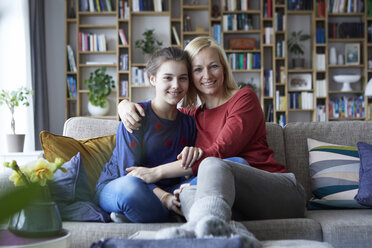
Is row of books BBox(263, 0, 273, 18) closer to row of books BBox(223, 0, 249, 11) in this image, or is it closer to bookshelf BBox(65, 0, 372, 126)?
bookshelf BBox(65, 0, 372, 126)

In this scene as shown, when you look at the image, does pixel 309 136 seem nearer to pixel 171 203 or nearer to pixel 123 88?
pixel 171 203

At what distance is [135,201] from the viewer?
127 centimetres

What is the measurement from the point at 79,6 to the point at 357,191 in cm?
443

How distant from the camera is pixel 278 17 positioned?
5207mm

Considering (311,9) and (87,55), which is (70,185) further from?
(311,9)

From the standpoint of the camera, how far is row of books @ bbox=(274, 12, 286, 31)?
5199 mm

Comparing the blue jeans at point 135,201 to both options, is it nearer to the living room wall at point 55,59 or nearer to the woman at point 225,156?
the woman at point 225,156

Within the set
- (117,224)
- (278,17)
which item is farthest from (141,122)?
(278,17)

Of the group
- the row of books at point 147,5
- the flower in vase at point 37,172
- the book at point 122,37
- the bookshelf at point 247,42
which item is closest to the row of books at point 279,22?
the bookshelf at point 247,42

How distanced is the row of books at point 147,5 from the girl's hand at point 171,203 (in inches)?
162

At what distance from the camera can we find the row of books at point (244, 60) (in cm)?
520

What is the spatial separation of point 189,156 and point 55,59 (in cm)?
414

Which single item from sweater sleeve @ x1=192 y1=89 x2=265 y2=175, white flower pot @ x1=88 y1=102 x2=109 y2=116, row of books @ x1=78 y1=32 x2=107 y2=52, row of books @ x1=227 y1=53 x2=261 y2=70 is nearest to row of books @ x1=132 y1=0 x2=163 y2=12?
row of books @ x1=78 y1=32 x2=107 y2=52

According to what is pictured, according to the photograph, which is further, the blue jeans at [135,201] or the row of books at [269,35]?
the row of books at [269,35]
